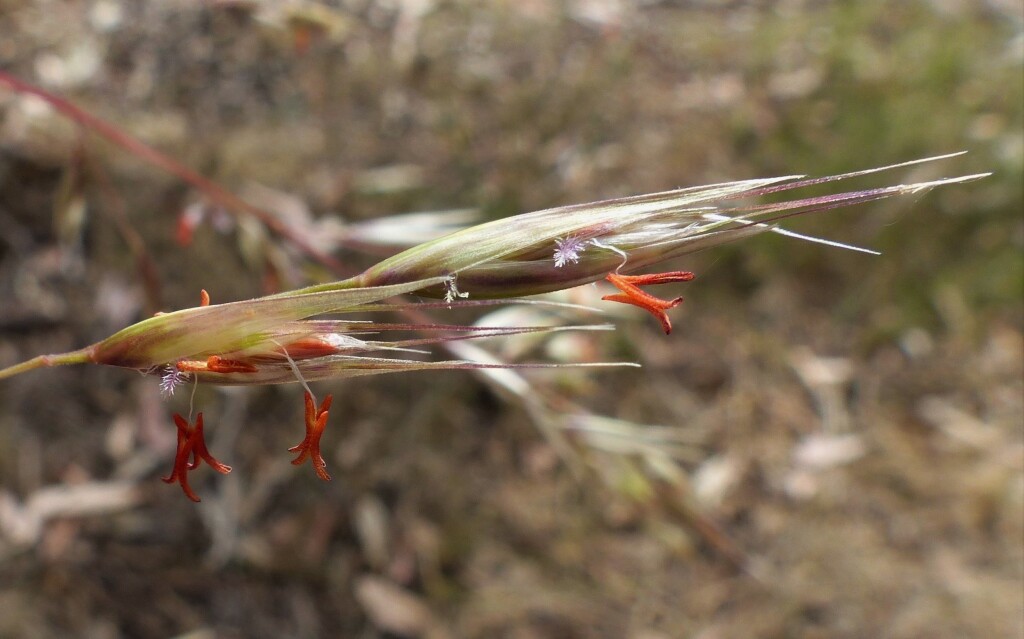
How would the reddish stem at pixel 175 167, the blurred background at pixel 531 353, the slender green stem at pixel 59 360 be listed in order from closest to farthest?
the slender green stem at pixel 59 360 < the reddish stem at pixel 175 167 < the blurred background at pixel 531 353

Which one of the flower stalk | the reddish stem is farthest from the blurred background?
the flower stalk

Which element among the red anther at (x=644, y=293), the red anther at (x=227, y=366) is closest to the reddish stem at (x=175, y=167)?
the red anther at (x=227, y=366)

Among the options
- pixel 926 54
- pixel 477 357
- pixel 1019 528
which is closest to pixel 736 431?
pixel 1019 528

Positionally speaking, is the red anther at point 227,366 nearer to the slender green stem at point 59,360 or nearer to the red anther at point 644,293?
the slender green stem at point 59,360

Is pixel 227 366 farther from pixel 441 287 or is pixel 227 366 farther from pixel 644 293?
pixel 644 293

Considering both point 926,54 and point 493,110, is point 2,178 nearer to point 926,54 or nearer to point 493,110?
point 493,110

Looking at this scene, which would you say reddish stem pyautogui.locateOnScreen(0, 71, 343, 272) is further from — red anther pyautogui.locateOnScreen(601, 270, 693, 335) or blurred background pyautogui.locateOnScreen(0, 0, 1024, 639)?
red anther pyautogui.locateOnScreen(601, 270, 693, 335)

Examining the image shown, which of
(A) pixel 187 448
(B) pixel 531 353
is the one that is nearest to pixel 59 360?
(A) pixel 187 448
